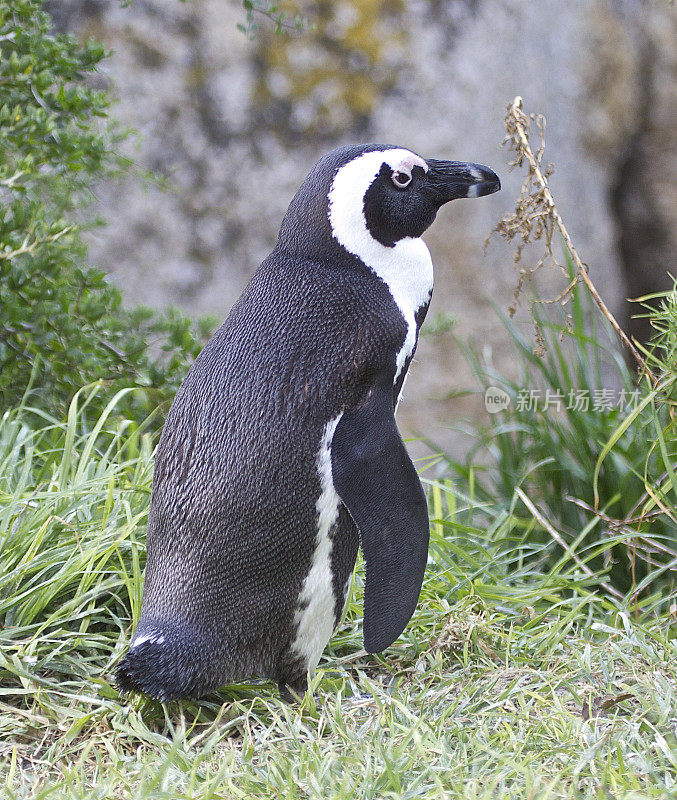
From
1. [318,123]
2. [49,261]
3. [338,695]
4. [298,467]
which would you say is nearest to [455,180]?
[298,467]

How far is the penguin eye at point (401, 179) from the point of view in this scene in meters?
1.41

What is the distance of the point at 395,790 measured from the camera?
1062 mm

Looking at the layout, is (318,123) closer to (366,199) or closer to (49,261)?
(49,261)

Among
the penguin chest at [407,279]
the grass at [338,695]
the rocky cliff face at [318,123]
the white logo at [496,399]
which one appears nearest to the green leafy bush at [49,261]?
the grass at [338,695]

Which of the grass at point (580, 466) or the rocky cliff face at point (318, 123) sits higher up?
the rocky cliff face at point (318, 123)

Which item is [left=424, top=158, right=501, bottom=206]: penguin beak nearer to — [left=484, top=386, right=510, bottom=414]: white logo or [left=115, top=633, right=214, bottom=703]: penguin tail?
[left=115, top=633, right=214, bottom=703]: penguin tail

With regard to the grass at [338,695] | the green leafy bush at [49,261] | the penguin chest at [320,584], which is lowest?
the grass at [338,695]

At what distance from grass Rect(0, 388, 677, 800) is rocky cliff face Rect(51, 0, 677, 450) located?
1.73m

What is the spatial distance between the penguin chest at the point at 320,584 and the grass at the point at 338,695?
0.05 metres

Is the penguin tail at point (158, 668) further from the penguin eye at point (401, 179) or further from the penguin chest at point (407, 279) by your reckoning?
the penguin eye at point (401, 179)

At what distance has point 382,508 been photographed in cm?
132

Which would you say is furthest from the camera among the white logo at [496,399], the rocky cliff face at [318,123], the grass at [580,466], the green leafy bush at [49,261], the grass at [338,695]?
the rocky cliff face at [318,123]

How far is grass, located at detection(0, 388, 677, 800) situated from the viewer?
1.10 meters

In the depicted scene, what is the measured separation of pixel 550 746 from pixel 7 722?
77cm
